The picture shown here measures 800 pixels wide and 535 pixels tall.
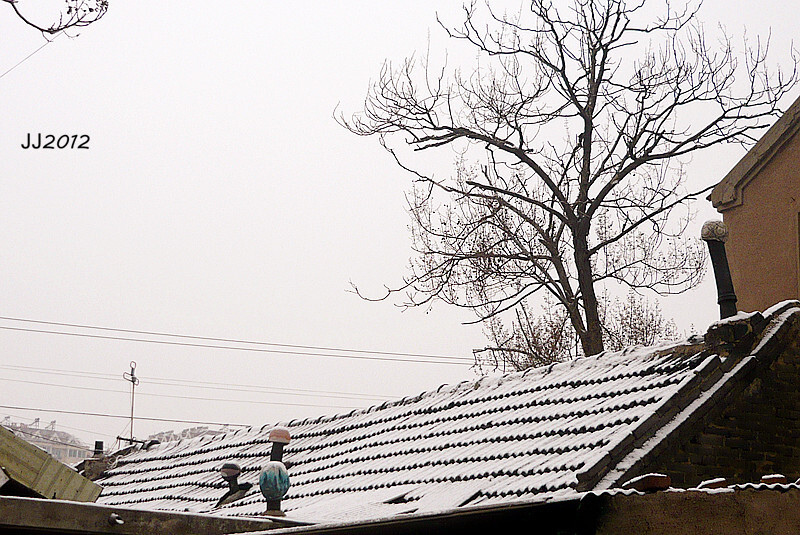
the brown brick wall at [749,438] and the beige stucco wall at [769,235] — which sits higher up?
A: the beige stucco wall at [769,235]

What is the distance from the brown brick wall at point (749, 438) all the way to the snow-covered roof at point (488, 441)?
0.24 meters

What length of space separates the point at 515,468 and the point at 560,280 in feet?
44.2

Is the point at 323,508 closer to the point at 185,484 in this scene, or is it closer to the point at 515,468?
the point at 515,468

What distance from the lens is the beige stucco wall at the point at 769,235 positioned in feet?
43.4

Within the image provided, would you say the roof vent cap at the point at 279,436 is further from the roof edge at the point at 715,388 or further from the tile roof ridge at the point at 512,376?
the roof edge at the point at 715,388

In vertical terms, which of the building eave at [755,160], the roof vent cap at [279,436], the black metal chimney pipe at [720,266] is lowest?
the roof vent cap at [279,436]

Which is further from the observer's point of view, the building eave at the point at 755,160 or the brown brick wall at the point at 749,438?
the building eave at the point at 755,160

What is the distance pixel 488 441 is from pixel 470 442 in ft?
0.94

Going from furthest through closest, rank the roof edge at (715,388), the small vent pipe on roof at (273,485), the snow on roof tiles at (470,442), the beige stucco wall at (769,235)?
the beige stucco wall at (769,235), the small vent pipe on roof at (273,485), the snow on roof tiles at (470,442), the roof edge at (715,388)

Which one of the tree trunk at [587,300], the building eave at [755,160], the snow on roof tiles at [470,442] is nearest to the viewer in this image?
the snow on roof tiles at [470,442]

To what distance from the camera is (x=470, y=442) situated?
929 centimetres

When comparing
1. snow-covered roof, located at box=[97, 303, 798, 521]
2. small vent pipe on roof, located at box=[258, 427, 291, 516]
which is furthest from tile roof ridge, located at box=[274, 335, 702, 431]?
small vent pipe on roof, located at box=[258, 427, 291, 516]

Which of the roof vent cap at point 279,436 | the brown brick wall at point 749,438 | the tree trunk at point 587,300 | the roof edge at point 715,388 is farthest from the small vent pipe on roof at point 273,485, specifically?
the tree trunk at point 587,300

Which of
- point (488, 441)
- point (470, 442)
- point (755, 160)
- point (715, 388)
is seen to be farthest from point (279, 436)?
point (755, 160)
